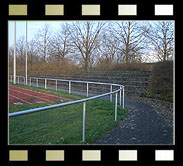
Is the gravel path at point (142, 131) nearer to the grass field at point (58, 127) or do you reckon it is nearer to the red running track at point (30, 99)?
the grass field at point (58, 127)

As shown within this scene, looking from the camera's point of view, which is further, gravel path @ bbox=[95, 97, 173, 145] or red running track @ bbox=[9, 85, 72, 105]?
red running track @ bbox=[9, 85, 72, 105]

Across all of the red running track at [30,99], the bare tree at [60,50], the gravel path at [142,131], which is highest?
the bare tree at [60,50]

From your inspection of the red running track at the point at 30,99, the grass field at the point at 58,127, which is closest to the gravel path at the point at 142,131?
the grass field at the point at 58,127

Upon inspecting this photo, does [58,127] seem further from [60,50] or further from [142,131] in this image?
[60,50]

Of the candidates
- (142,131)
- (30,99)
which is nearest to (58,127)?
(142,131)

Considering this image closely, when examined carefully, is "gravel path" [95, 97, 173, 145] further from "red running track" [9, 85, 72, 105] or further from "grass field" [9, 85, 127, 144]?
"red running track" [9, 85, 72, 105]

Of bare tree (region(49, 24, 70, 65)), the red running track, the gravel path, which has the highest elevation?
bare tree (region(49, 24, 70, 65))

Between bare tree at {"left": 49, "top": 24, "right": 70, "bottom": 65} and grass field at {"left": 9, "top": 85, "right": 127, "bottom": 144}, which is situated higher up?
bare tree at {"left": 49, "top": 24, "right": 70, "bottom": 65}

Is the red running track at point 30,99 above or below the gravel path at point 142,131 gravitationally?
above

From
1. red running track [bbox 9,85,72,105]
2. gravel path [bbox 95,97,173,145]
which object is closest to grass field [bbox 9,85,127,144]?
gravel path [bbox 95,97,173,145]

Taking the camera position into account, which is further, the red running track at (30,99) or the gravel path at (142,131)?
the red running track at (30,99)
